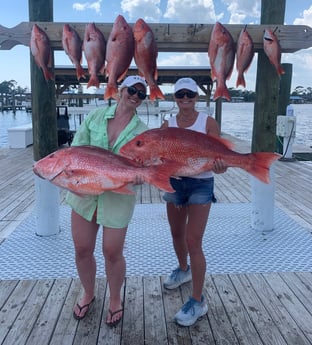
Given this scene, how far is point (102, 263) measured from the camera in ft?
11.0

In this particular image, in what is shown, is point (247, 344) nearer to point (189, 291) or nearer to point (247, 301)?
point (247, 301)

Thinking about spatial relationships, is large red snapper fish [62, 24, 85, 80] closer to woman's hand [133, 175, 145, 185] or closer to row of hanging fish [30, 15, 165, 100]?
row of hanging fish [30, 15, 165, 100]

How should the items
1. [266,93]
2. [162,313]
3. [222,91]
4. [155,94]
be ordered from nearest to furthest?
[155,94], [222,91], [162,313], [266,93]

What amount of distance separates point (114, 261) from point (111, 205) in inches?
14.9

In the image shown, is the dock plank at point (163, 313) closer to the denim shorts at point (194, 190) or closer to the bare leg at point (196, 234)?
the bare leg at point (196, 234)

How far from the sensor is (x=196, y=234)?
7.80 ft

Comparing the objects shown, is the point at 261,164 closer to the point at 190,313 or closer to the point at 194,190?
the point at 194,190

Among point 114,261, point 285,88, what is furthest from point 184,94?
point 285,88

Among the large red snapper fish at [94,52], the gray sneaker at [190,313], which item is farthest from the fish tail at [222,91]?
the gray sneaker at [190,313]

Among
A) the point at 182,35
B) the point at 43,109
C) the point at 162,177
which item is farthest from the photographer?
the point at 43,109

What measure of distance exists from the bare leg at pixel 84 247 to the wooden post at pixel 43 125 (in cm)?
151

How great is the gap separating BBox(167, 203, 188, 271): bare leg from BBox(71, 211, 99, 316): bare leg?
0.58 m

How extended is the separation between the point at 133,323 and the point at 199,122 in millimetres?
1405

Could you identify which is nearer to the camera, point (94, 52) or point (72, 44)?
point (94, 52)
